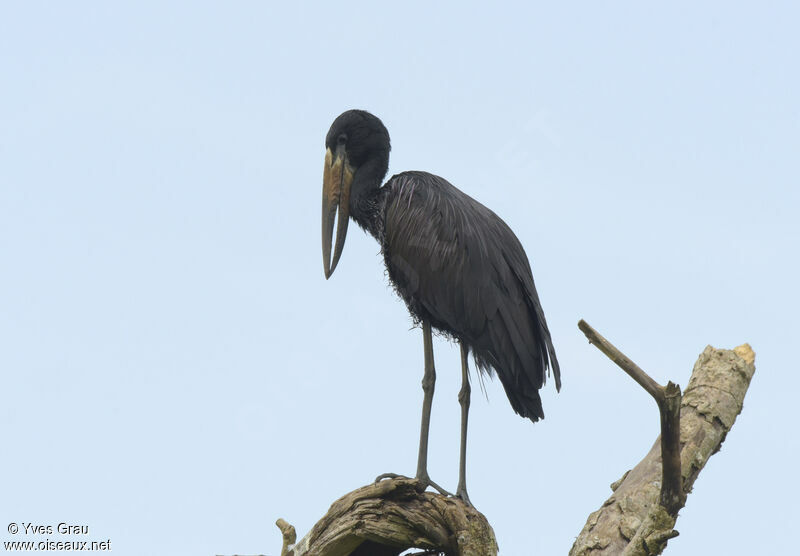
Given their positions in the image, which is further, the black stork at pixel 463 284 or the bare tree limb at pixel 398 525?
the black stork at pixel 463 284

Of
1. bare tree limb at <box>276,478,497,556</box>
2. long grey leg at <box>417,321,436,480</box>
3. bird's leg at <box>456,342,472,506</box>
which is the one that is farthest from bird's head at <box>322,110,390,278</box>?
bare tree limb at <box>276,478,497,556</box>

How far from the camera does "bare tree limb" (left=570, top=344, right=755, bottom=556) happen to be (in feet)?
18.5

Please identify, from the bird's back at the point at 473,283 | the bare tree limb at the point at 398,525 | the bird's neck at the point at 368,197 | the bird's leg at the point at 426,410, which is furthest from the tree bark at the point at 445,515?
the bird's neck at the point at 368,197

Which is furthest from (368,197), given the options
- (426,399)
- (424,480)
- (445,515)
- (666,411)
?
(666,411)

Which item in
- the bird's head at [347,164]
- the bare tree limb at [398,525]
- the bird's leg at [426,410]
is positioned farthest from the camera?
the bird's head at [347,164]

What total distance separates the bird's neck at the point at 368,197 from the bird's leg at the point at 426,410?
0.97m

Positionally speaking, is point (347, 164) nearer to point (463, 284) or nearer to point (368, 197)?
point (368, 197)

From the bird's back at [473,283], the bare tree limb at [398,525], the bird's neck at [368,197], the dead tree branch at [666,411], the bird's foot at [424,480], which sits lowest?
the dead tree branch at [666,411]

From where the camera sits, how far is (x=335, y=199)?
8547 millimetres

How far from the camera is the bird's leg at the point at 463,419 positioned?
7422 millimetres

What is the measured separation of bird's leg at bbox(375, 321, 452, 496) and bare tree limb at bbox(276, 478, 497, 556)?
36 cm

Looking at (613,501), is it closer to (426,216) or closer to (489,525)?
(489,525)

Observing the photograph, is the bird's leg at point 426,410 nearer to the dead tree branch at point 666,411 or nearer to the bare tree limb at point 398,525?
the bare tree limb at point 398,525

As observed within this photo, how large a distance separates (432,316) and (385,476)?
4.44 ft
